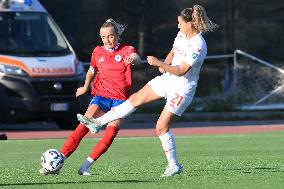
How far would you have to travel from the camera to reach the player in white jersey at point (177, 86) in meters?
13.7

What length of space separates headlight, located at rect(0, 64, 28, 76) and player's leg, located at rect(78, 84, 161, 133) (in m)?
10.1

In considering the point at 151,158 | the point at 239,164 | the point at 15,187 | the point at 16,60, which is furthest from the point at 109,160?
the point at 16,60

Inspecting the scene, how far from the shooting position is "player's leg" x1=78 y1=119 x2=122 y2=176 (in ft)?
45.7

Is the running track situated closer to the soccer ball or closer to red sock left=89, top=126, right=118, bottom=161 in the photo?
red sock left=89, top=126, right=118, bottom=161

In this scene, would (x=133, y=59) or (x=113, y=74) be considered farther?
(x=113, y=74)

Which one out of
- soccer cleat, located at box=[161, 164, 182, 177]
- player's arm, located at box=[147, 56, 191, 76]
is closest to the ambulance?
soccer cleat, located at box=[161, 164, 182, 177]

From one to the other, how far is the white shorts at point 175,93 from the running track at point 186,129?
9.51 metres

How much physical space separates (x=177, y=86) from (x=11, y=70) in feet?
34.5

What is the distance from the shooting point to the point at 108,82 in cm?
1437

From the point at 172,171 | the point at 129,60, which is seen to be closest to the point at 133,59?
the point at 129,60

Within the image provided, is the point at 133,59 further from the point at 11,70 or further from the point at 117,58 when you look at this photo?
the point at 11,70

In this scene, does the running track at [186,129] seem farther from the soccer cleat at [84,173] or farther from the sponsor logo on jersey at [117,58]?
the soccer cleat at [84,173]

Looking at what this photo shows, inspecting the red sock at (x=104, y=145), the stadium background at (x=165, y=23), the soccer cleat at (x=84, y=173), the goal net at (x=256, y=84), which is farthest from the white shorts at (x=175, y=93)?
the goal net at (x=256, y=84)

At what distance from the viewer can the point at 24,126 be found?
92.3 ft
